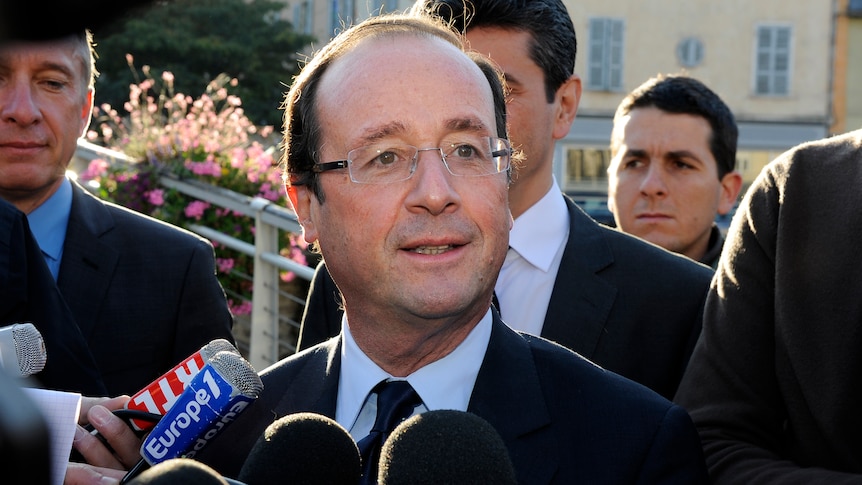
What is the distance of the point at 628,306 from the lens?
2967mm

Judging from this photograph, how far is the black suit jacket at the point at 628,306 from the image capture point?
2.90 m

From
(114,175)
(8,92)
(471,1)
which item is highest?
(471,1)

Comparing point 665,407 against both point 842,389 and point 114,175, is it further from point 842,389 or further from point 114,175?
point 114,175

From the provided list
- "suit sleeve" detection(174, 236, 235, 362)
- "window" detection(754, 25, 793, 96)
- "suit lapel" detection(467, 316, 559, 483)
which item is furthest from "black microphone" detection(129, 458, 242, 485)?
"window" detection(754, 25, 793, 96)

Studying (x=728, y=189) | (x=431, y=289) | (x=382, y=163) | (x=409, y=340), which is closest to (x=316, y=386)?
(x=409, y=340)

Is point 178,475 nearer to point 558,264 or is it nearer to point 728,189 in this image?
point 558,264

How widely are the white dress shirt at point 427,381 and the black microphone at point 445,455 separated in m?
0.84

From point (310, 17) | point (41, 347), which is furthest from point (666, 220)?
point (310, 17)

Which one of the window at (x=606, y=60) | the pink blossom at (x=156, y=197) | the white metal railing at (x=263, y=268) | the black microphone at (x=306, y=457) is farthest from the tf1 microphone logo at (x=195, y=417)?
the window at (x=606, y=60)

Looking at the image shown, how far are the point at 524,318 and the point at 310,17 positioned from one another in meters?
33.7

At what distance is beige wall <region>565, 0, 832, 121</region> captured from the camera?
106ft

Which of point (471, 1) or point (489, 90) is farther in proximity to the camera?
point (471, 1)

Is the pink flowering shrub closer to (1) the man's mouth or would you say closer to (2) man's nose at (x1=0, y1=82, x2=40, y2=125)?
(2) man's nose at (x1=0, y1=82, x2=40, y2=125)

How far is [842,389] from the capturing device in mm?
1829
